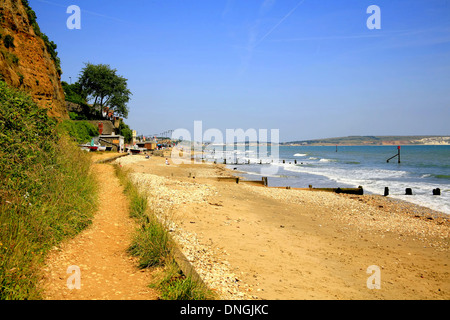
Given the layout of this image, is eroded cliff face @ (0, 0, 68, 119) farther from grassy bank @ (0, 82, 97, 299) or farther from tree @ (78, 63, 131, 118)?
tree @ (78, 63, 131, 118)

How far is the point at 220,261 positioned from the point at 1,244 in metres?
4.15

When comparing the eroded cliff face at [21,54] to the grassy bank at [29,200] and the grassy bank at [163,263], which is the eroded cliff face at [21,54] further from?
the grassy bank at [163,263]

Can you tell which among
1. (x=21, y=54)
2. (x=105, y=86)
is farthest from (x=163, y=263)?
(x=105, y=86)

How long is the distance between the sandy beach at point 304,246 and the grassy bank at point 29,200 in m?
2.38

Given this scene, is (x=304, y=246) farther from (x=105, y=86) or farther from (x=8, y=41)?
(x=105, y=86)

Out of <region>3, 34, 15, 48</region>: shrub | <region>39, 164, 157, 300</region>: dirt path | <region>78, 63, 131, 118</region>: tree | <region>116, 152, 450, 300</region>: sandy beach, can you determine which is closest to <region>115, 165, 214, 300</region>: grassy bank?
<region>39, 164, 157, 300</region>: dirt path

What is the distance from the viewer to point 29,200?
5410mm

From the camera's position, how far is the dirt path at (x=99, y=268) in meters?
4.05

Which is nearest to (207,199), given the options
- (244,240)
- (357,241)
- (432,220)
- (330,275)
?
(244,240)

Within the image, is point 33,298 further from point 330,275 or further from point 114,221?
point 330,275

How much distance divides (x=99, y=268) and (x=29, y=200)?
2022 mm

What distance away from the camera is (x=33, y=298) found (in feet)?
11.4

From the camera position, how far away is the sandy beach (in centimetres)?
586

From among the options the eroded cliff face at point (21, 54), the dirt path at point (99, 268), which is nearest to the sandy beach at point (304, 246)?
the dirt path at point (99, 268)
